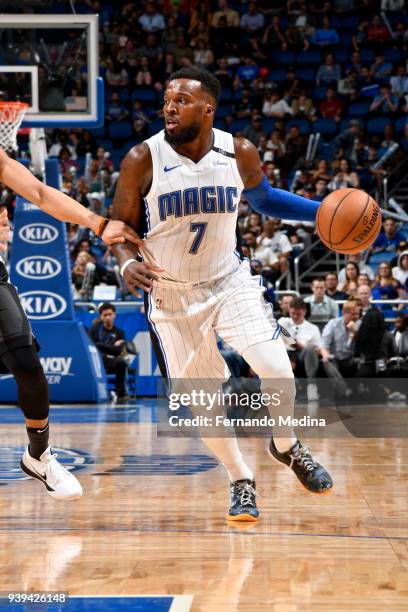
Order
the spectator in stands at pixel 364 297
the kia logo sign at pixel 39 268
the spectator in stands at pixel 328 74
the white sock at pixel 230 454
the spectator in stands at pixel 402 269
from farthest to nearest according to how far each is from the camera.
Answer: the spectator in stands at pixel 328 74 < the spectator in stands at pixel 402 269 < the spectator in stands at pixel 364 297 < the kia logo sign at pixel 39 268 < the white sock at pixel 230 454

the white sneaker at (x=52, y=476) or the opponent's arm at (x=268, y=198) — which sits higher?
the opponent's arm at (x=268, y=198)

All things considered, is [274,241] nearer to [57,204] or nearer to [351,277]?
[351,277]

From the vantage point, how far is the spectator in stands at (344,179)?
624 inches

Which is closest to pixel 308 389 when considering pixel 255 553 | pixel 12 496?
pixel 12 496

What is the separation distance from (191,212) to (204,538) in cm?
147

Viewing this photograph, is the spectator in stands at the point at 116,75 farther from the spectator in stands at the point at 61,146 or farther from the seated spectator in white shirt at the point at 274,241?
the seated spectator in white shirt at the point at 274,241

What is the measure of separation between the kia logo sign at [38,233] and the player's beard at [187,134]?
7.05 meters

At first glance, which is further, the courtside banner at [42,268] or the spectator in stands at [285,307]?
the spectator in stands at [285,307]

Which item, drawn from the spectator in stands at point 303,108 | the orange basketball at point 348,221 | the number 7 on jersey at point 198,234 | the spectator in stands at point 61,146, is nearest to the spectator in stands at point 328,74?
the spectator in stands at point 303,108

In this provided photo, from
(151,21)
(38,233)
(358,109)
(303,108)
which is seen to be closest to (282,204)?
(38,233)

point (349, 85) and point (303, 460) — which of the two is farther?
point (349, 85)

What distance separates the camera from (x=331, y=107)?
18547 millimetres

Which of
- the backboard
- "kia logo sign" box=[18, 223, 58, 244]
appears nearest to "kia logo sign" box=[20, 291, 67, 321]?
"kia logo sign" box=[18, 223, 58, 244]

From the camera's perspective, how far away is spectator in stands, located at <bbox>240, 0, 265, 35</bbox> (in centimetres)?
2033
